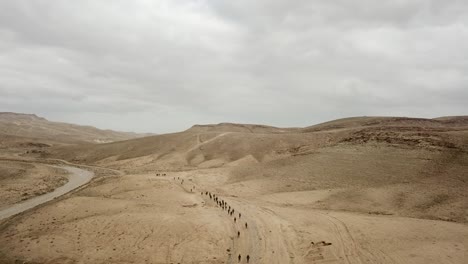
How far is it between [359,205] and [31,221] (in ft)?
79.3

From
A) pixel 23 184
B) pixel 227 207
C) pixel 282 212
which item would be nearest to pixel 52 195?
pixel 23 184

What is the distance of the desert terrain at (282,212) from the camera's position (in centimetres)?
1881

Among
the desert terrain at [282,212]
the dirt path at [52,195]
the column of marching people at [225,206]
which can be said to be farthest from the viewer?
the dirt path at [52,195]

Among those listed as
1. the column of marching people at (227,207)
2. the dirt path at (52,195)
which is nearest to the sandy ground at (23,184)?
the dirt path at (52,195)

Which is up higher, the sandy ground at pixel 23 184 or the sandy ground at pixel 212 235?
the sandy ground at pixel 23 184

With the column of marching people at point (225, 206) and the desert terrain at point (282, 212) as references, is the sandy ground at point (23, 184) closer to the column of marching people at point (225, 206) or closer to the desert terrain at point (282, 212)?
the desert terrain at point (282, 212)

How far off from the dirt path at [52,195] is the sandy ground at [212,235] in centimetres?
262

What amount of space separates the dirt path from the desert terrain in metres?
1.58

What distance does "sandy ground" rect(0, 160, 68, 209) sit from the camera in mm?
33062

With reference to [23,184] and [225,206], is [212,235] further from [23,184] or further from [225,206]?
[23,184]

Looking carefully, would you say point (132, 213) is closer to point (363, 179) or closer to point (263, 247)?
point (263, 247)

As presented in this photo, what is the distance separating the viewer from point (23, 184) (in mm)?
39000

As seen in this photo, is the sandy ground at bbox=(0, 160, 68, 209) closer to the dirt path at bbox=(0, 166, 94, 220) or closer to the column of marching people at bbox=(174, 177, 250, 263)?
the dirt path at bbox=(0, 166, 94, 220)

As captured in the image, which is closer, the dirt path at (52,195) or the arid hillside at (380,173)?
the arid hillside at (380,173)
